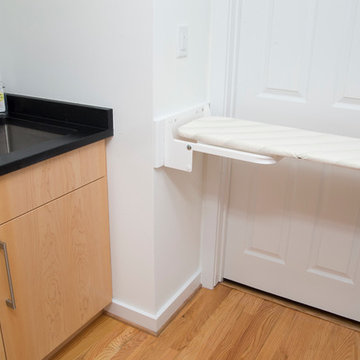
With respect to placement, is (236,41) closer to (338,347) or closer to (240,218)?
(240,218)

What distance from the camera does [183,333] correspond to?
1852mm

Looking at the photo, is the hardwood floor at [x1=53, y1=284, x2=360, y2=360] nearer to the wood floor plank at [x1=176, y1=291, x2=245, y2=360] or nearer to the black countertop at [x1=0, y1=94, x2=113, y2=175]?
the wood floor plank at [x1=176, y1=291, x2=245, y2=360]

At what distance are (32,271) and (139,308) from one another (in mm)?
572

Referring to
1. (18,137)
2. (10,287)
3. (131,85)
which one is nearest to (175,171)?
(131,85)

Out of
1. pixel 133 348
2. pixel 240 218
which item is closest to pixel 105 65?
pixel 240 218

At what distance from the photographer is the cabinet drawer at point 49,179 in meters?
1.30

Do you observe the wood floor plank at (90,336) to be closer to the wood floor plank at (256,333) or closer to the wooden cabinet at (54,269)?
the wooden cabinet at (54,269)

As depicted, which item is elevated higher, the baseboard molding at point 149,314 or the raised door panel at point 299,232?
the raised door panel at point 299,232

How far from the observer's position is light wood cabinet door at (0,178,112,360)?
1403 millimetres

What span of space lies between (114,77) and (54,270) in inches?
28.3

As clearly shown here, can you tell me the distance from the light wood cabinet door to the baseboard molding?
0.11 m

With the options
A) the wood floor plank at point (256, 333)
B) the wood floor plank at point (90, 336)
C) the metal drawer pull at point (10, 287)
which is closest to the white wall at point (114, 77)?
the wood floor plank at point (90, 336)

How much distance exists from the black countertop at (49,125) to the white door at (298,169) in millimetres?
574

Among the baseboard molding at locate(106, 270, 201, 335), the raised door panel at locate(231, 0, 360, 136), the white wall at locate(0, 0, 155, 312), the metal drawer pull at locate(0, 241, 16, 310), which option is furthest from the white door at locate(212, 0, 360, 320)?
the metal drawer pull at locate(0, 241, 16, 310)
